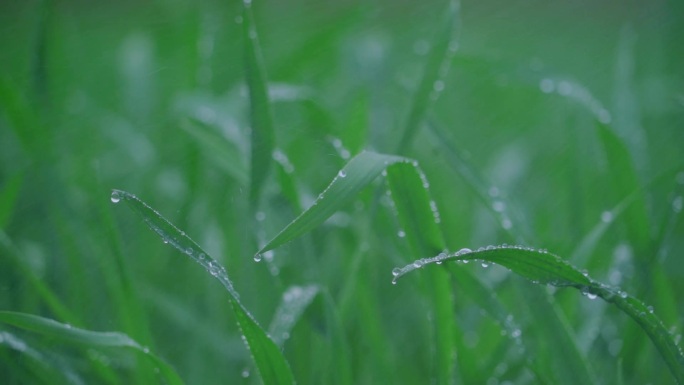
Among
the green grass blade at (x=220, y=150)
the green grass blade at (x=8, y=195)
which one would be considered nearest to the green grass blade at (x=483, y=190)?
the green grass blade at (x=220, y=150)

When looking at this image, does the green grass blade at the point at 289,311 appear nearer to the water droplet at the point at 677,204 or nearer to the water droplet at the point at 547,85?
the water droplet at the point at 677,204

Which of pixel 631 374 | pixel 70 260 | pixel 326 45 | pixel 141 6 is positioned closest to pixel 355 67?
pixel 326 45

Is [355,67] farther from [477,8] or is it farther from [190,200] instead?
[477,8]

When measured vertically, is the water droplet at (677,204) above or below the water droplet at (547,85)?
below

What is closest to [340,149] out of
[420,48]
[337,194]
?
[337,194]

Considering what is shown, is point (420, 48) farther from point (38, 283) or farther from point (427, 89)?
point (38, 283)

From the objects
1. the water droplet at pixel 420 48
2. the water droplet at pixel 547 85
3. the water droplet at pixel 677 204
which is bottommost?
the water droplet at pixel 677 204
